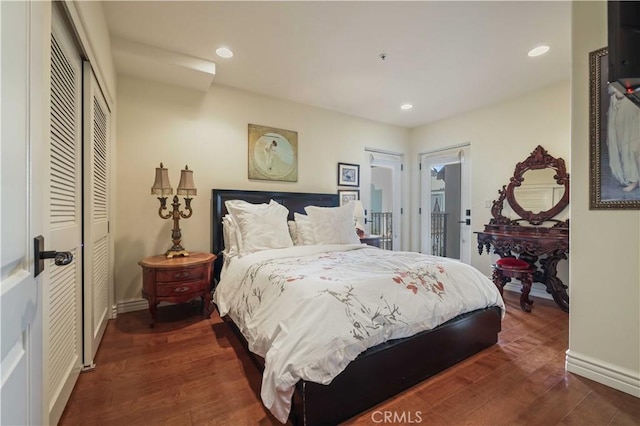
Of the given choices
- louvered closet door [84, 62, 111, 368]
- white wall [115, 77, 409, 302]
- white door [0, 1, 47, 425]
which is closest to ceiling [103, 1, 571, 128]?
white wall [115, 77, 409, 302]

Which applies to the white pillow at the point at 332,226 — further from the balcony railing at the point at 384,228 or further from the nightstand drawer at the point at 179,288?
the balcony railing at the point at 384,228

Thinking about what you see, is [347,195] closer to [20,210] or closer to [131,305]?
[131,305]

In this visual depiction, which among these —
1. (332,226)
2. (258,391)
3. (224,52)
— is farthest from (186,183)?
(258,391)

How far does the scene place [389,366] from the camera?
158 centimetres

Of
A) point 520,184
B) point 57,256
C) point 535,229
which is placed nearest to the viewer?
point 57,256

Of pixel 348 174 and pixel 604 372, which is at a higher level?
pixel 348 174

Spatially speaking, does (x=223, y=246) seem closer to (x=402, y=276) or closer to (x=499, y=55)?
(x=402, y=276)

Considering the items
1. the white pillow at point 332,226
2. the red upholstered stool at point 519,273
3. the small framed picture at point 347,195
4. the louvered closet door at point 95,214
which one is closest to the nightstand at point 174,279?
the louvered closet door at point 95,214

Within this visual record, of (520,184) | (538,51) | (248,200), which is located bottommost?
A: (248,200)

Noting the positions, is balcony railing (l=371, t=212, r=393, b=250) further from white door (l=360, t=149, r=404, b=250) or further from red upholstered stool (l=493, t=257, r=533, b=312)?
red upholstered stool (l=493, t=257, r=533, b=312)

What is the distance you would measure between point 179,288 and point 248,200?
1293 mm

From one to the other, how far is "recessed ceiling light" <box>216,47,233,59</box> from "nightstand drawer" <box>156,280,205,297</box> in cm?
220

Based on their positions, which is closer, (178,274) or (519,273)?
(178,274)

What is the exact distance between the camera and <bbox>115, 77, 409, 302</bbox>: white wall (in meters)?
2.90
